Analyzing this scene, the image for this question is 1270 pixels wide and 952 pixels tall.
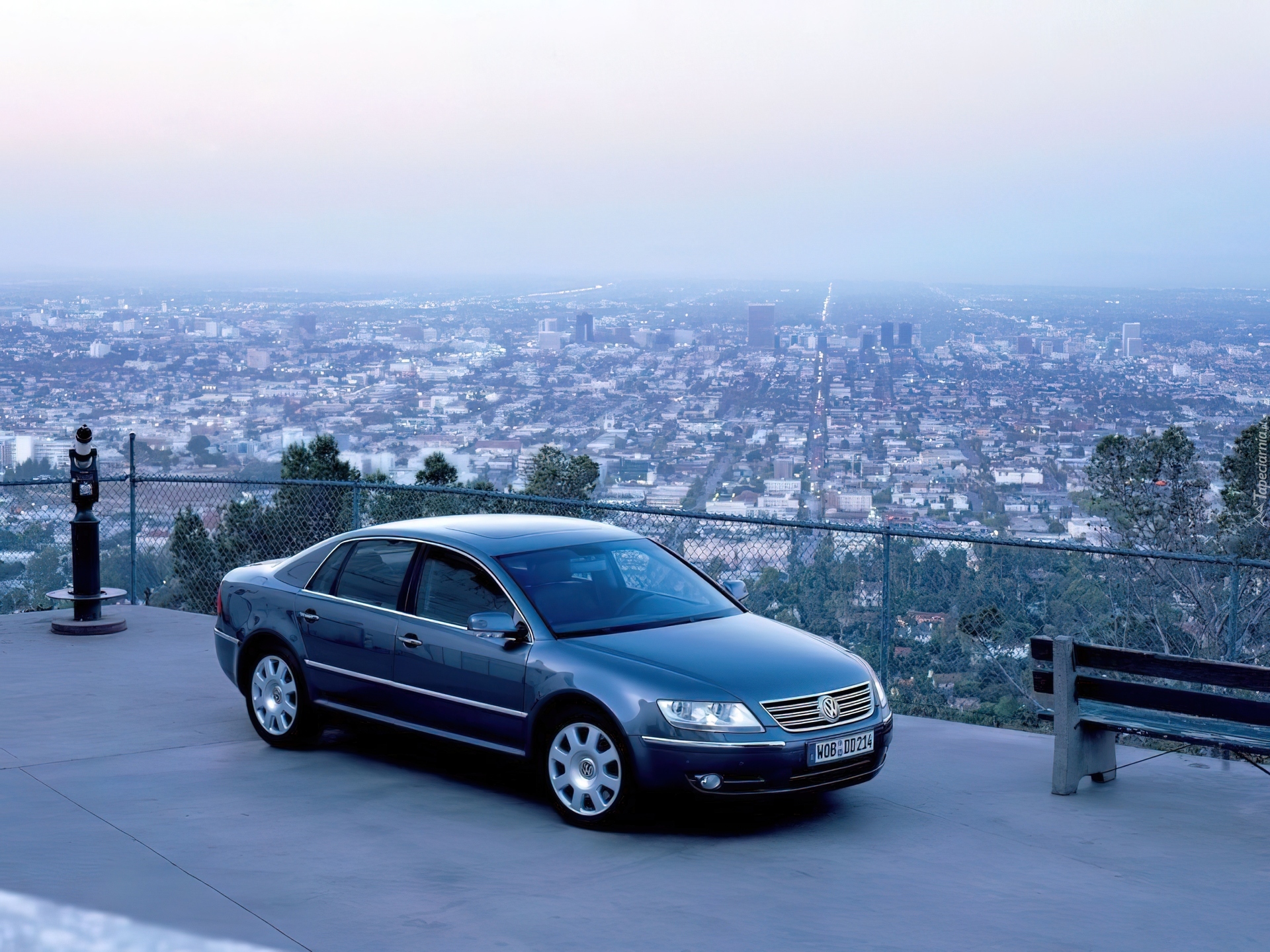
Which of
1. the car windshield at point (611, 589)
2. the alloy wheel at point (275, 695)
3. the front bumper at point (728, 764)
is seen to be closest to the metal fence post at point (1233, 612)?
the car windshield at point (611, 589)

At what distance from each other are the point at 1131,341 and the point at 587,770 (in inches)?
1961

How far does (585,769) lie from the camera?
6789 mm

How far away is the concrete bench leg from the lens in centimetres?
768

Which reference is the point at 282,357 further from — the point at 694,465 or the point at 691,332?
the point at 694,465

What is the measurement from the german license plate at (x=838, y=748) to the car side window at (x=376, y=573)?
2648mm

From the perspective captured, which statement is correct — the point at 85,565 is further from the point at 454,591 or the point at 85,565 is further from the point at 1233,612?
the point at 1233,612

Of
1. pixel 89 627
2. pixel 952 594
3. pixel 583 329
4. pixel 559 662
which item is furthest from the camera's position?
pixel 583 329

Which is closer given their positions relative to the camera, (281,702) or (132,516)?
(281,702)

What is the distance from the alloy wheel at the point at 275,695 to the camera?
27.5 feet

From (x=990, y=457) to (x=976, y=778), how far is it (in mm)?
31808

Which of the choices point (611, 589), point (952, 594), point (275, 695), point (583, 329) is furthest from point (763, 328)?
point (611, 589)

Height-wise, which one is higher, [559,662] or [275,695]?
[559,662]

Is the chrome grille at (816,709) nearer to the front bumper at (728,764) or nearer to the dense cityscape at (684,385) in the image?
the front bumper at (728,764)

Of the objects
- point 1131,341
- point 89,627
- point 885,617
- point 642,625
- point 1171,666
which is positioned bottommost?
point 89,627
